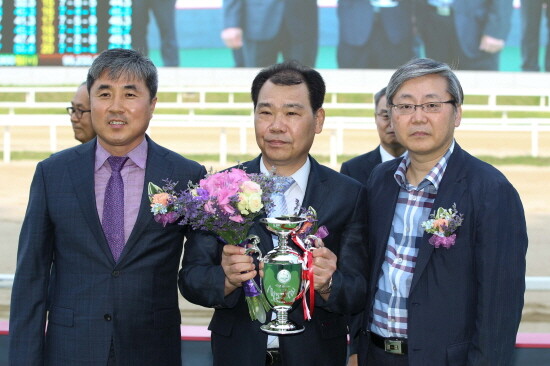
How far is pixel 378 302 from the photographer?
8.87 ft

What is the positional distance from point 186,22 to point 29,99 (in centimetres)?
415

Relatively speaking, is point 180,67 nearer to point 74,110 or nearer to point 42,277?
point 74,110

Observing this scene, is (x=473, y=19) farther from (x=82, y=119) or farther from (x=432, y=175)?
(x=432, y=175)

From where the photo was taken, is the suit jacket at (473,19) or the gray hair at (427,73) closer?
the gray hair at (427,73)

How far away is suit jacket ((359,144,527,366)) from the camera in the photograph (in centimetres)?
247

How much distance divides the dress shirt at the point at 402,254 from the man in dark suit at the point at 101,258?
0.71m

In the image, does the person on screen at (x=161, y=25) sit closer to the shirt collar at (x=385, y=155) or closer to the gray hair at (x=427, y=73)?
the shirt collar at (x=385, y=155)

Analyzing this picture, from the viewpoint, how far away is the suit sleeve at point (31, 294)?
2.65 metres

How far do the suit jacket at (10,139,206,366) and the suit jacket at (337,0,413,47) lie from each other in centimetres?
1525

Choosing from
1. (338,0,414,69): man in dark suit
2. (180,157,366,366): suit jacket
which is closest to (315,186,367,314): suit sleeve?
(180,157,366,366): suit jacket

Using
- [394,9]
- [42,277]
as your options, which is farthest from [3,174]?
[42,277]

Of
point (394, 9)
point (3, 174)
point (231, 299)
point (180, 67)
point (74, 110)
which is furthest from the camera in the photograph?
point (180, 67)

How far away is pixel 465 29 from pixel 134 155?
16100mm

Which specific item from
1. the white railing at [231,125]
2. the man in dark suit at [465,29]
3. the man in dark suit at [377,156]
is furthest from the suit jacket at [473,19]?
the man in dark suit at [377,156]
